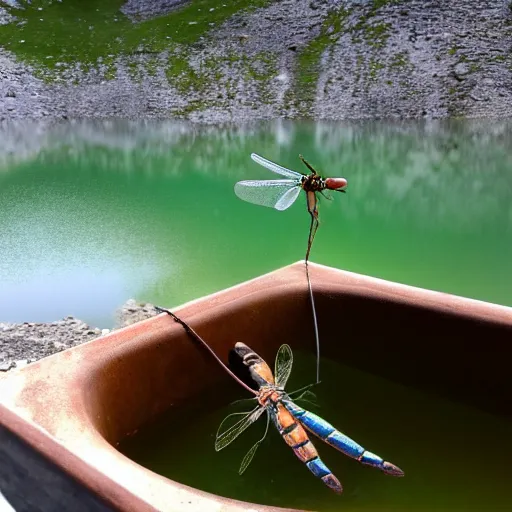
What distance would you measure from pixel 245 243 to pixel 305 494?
30.2 ft

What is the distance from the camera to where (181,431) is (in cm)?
288

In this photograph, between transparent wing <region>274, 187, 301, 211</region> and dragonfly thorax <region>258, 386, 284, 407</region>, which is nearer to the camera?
dragonfly thorax <region>258, 386, 284, 407</region>

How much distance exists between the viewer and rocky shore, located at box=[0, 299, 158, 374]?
232 inches

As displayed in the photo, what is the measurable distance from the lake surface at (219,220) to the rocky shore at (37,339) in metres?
0.94

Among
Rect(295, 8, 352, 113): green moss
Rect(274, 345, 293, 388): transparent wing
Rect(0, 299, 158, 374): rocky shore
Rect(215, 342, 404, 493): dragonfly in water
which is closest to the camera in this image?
Rect(215, 342, 404, 493): dragonfly in water

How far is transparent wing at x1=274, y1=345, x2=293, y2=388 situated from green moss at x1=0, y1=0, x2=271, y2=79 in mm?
43118

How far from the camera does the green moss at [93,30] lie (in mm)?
44969

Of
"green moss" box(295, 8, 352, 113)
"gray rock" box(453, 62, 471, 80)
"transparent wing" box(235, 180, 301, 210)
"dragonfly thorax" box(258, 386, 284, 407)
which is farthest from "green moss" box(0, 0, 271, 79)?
"dragonfly thorax" box(258, 386, 284, 407)


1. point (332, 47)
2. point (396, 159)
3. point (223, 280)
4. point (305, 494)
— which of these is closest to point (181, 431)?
point (305, 494)

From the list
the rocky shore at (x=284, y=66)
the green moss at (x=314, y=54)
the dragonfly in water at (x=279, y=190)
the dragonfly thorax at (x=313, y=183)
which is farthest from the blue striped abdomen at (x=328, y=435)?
the green moss at (x=314, y=54)

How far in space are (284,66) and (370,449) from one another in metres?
39.6

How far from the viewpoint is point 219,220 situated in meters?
13.8

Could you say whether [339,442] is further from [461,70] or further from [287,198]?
[461,70]

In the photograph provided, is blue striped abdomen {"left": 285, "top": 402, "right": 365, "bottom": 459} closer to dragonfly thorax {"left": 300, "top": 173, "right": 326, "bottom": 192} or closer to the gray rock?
dragonfly thorax {"left": 300, "top": 173, "right": 326, "bottom": 192}
